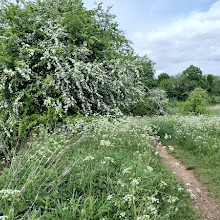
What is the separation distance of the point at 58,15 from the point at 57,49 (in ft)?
10.4

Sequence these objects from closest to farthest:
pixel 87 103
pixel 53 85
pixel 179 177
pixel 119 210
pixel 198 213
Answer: pixel 119 210 → pixel 198 213 → pixel 179 177 → pixel 53 85 → pixel 87 103

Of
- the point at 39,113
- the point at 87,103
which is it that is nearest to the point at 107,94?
the point at 87,103

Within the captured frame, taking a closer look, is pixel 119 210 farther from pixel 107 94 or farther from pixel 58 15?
pixel 58 15

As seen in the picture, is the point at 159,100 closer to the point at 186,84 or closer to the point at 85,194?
the point at 85,194

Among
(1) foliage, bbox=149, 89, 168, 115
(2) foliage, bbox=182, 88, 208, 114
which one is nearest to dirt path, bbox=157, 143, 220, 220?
(2) foliage, bbox=182, 88, 208, 114

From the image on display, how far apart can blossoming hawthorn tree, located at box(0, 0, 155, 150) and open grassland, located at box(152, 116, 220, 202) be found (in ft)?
11.2

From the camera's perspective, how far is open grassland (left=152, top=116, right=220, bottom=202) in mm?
5414

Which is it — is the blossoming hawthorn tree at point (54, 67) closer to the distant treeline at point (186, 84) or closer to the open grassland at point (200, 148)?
the open grassland at point (200, 148)

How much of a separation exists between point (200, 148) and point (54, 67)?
292 inches

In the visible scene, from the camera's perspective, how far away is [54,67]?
9531 millimetres

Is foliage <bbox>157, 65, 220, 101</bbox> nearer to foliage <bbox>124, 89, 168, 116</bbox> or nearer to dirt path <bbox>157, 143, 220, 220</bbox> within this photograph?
foliage <bbox>124, 89, 168, 116</bbox>

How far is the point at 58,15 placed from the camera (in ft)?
34.6

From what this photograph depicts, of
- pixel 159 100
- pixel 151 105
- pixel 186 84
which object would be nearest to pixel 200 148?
pixel 151 105

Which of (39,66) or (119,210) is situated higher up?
(39,66)
